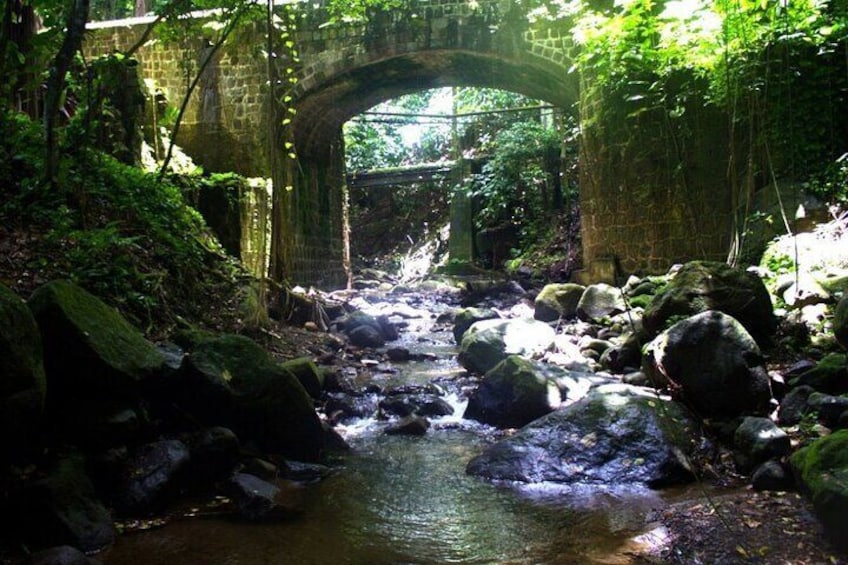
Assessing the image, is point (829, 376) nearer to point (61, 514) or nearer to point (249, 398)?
point (249, 398)

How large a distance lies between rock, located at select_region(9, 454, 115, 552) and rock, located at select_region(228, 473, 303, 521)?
63cm

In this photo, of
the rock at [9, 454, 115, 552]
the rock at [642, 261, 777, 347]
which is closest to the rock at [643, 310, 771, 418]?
the rock at [642, 261, 777, 347]

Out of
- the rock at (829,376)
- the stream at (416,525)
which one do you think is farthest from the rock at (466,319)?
the rock at (829,376)

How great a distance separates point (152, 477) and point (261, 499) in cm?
58

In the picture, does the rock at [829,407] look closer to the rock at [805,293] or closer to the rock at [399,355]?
the rock at [805,293]

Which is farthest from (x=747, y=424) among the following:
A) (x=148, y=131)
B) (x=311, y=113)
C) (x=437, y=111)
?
(x=437, y=111)

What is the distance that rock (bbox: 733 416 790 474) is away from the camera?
342 cm

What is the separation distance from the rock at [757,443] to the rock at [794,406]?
246mm

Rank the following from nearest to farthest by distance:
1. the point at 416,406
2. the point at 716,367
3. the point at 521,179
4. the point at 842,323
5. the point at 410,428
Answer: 1. the point at 842,323
2. the point at 716,367
3. the point at 410,428
4. the point at 416,406
5. the point at 521,179

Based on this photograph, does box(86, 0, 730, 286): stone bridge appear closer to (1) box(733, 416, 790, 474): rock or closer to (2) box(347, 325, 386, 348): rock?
(2) box(347, 325, 386, 348): rock

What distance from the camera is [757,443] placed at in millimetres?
3479

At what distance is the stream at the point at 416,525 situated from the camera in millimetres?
2812

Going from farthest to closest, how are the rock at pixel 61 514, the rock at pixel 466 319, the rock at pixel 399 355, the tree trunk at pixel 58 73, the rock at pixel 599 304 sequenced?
the rock at pixel 466 319 → the rock at pixel 599 304 → the rock at pixel 399 355 → the tree trunk at pixel 58 73 → the rock at pixel 61 514

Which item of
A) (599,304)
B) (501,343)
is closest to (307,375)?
(501,343)
